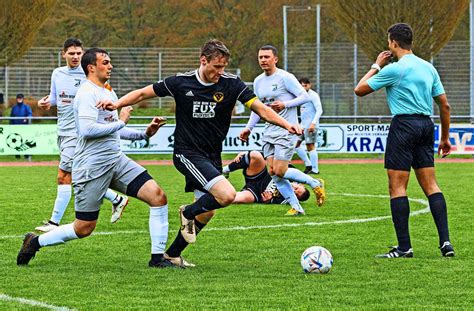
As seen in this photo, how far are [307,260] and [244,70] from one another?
35394 mm

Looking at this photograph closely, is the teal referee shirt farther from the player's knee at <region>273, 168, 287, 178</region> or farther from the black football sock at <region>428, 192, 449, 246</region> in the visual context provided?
the player's knee at <region>273, 168, 287, 178</region>

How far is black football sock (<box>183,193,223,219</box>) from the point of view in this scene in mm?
8781

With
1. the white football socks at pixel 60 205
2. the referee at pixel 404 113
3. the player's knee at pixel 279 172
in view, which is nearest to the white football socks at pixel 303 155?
the player's knee at pixel 279 172

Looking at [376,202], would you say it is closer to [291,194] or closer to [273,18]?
[291,194]

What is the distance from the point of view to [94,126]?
871 cm

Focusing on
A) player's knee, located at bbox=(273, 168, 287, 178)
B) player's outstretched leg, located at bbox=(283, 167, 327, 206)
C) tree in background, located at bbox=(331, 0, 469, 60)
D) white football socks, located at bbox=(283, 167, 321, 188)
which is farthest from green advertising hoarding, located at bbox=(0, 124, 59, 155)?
player's knee, located at bbox=(273, 168, 287, 178)

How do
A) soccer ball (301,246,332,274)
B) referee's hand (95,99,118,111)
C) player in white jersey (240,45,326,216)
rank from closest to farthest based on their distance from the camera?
soccer ball (301,246,332,274), referee's hand (95,99,118,111), player in white jersey (240,45,326,216)

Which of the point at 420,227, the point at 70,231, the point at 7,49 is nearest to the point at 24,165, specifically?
the point at 7,49

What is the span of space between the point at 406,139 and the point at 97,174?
9.13 feet

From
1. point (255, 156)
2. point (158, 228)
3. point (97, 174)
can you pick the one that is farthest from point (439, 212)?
point (255, 156)

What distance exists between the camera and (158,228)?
29.0 feet

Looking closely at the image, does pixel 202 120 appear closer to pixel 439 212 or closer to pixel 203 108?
pixel 203 108

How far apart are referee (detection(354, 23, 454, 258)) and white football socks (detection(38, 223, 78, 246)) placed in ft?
9.06

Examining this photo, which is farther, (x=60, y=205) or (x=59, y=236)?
(x=60, y=205)
